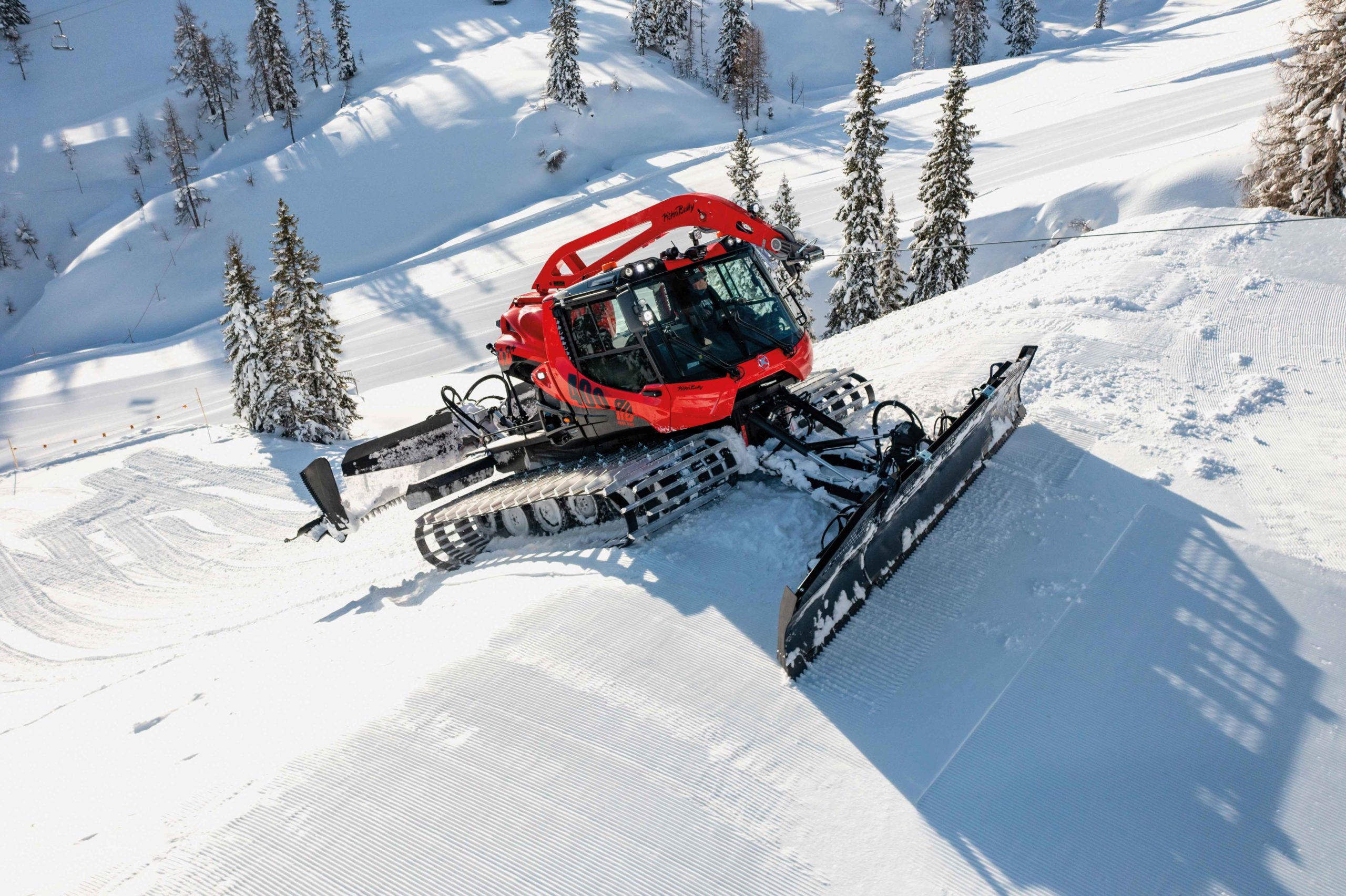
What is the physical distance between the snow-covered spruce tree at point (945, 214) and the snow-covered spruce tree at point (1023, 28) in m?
61.8

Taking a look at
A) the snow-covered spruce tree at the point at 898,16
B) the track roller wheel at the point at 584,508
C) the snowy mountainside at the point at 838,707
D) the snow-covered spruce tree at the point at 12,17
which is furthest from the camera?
the snow-covered spruce tree at the point at 898,16

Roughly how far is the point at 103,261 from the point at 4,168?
2314 centimetres

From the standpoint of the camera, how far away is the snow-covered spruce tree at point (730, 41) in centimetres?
6638

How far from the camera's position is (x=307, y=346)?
2303cm

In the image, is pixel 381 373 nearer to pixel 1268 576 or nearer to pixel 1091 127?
pixel 1268 576

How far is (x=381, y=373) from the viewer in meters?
34.7

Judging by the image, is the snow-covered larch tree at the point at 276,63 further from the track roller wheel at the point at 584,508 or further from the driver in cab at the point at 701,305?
the track roller wheel at the point at 584,508

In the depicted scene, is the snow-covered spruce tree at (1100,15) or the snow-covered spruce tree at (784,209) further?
the snow-covered spruce tree at (1100,15)

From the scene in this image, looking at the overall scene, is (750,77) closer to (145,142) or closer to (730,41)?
(730,41)

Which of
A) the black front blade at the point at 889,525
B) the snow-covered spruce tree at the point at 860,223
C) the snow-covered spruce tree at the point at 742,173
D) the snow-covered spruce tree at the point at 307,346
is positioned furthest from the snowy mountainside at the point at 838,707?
the snow-covered spruce tree at the point at 742,173

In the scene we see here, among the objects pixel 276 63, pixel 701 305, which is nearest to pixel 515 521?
pixel 701 305

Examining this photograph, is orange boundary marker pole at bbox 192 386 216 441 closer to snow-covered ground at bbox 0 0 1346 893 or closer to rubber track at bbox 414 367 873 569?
snow-covered ground at bbox 0 0 1346 893

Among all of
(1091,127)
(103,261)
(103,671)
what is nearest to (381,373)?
(103,671)

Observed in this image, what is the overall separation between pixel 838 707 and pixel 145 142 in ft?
261
